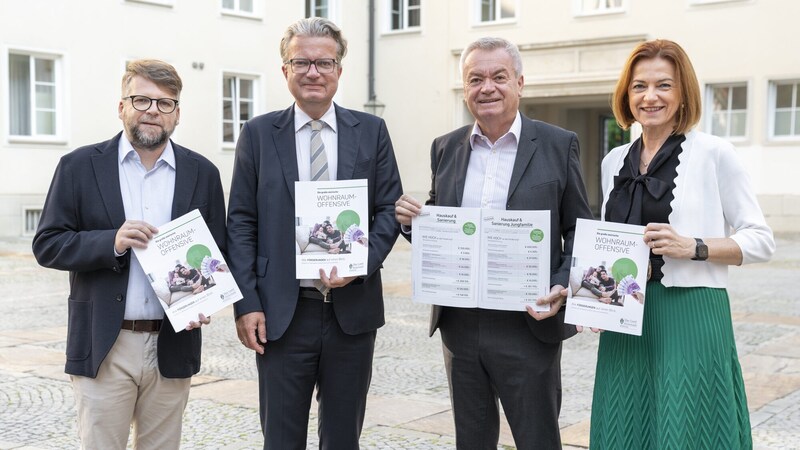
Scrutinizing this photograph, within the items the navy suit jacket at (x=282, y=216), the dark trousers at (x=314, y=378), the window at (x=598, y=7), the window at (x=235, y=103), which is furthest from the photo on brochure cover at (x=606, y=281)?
the window at (x=235, y=103)

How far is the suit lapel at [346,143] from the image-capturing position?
3.64 m

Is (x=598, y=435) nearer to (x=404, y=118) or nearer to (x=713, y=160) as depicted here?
(x=713, y=160)

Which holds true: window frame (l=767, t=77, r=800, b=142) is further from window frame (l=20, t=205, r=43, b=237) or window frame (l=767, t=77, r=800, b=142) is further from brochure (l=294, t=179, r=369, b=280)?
brochure (l=294, t=179, r=369, b=280)

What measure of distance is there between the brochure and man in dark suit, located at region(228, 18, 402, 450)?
5cm

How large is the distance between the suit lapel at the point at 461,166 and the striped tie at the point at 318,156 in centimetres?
52

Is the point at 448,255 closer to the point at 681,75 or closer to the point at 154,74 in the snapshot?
the point at 681,75

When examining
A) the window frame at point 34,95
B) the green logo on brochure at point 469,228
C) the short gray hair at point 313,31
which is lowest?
the green logo on brochure at point 469,228

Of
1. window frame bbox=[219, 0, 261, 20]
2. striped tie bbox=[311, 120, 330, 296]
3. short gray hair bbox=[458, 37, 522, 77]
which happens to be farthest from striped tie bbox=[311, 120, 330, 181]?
window frame bbox=[219, 0, 261, 20]

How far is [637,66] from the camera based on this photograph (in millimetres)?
3475

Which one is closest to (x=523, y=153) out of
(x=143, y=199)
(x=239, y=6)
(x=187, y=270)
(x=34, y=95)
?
(x=187, y=270)

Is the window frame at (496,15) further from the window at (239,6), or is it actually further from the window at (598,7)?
the window at (239,6)

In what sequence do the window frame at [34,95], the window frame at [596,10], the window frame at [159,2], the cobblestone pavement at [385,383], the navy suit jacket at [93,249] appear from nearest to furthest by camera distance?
the navy suit jacket at [93,249] < the cobblestone pavement at [385,383] < the window frame at [34,95] < the window frame at [159,2] < the window frame at [596,10]

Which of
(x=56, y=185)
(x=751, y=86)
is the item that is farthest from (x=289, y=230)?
(x=751, y=86)

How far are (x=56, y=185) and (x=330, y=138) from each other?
1.07 m
